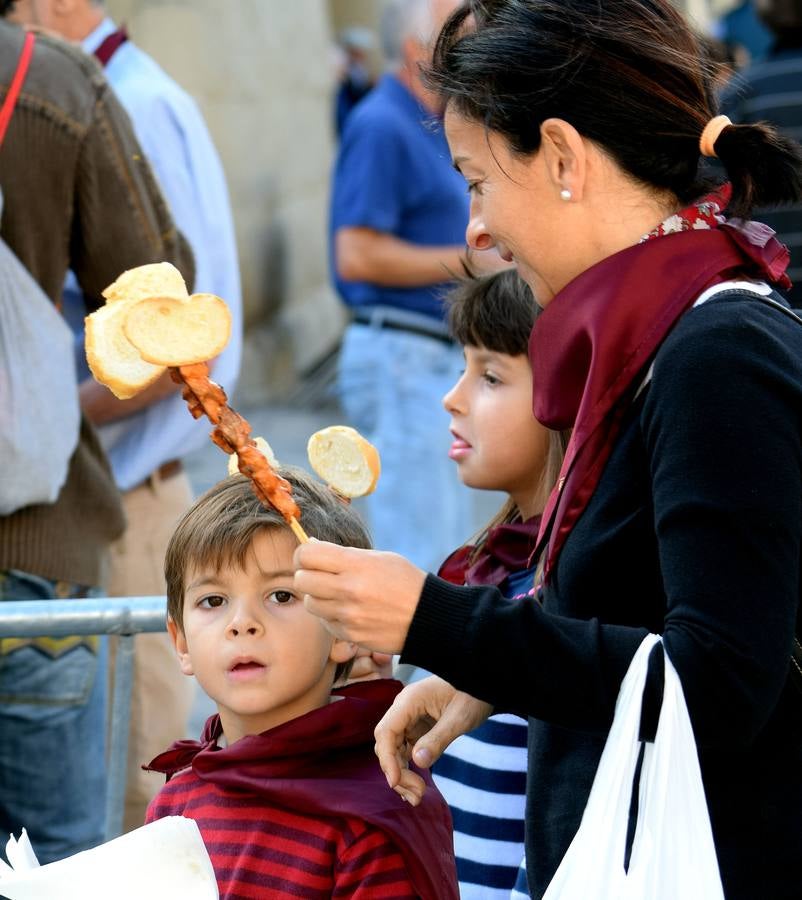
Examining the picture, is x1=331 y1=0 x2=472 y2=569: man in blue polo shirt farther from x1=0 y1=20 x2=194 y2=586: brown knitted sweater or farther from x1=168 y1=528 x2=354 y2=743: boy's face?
x1=168 y1=528 x2=354 y2=743: boy's face

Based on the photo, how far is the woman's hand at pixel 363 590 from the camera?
167 centimetres

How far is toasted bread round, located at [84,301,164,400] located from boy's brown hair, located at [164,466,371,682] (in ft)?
1.13

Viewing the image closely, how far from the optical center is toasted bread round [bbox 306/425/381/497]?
2.22 meters

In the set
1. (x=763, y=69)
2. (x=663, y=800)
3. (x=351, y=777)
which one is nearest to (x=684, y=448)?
(x=663, y=800)

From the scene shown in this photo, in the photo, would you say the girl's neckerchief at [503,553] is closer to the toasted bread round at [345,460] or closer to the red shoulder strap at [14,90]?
the toasted bread round at [345,460]

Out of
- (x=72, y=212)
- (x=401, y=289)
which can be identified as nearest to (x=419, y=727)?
(x=72, y=212)

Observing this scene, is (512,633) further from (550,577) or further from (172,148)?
(172,148)

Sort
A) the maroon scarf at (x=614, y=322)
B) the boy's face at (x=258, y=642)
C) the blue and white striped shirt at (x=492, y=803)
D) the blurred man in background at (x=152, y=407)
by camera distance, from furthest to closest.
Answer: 1. the blurred man in background at (x=152, y=407)
2. the blue and white striped shirt at (x=492, y=803)
3. the boy's face at (x=258, y=642)
4. the maroon scarf at (x=614, y=322)

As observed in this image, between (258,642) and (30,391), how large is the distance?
0.98m

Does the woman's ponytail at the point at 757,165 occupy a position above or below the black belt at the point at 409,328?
above

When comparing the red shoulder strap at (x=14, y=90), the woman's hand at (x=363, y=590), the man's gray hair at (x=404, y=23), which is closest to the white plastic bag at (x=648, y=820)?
the woman's hand at (x=363, y=590)

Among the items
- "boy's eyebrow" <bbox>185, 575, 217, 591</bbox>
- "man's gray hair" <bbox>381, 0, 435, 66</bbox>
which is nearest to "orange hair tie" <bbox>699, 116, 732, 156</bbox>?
"boy's eyebrow" <bbox>185, 575, 217, 591</bbox>

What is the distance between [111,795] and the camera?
2844 millimetres

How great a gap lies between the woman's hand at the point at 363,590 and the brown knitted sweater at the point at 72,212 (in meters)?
1.40
